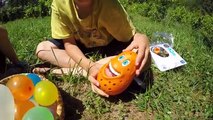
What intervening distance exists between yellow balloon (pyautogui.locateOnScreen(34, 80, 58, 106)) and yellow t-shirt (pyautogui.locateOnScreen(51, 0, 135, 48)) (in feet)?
2.72

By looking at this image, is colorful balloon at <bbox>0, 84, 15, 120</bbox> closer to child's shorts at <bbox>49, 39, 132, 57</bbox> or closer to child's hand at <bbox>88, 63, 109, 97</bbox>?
child's hand at <bbox>88, 63, 109, 97</bbox>

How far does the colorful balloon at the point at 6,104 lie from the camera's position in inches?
98.7

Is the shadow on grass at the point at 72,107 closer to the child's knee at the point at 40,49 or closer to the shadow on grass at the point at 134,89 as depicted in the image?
the shadow on grass at the point at 134,89

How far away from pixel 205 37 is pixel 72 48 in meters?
1.60

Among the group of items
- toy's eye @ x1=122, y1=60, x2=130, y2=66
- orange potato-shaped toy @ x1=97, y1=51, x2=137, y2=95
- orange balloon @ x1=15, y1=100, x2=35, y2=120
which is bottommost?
orange potato-shaped toy @ x1=97, y1=51, x2=137, y2=95

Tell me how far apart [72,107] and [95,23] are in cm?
73

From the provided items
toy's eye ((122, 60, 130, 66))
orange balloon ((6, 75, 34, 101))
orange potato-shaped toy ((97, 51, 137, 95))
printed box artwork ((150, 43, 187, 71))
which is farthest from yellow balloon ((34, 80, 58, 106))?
printed box artwork ((150, 43, 187, 71))

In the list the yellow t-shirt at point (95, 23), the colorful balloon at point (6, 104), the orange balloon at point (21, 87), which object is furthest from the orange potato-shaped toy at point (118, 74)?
the colorful balloon at point (6, 104)

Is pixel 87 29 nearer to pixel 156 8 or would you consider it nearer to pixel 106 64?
pixel 106 64

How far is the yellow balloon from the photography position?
103 inches

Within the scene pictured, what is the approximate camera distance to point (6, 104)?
99.5 inches

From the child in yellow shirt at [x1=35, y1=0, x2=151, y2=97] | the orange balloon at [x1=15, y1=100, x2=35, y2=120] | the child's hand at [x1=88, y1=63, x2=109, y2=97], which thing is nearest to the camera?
the orange balloon at [x1=15, y1=100, x2=35, y2=120]

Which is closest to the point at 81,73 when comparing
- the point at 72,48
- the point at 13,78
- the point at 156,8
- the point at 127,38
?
the point at 72,48

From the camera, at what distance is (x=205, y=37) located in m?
4.38
